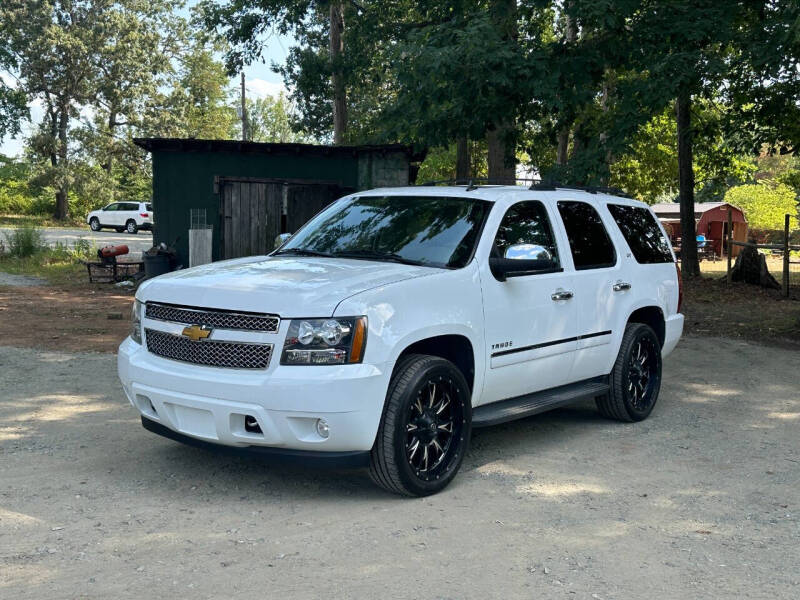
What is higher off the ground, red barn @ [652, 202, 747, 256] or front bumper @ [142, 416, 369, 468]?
red barn @ [652, 202, 747, 256]

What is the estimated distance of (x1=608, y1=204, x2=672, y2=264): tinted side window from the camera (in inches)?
306

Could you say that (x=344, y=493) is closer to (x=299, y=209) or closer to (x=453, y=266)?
(x=453, y=266)

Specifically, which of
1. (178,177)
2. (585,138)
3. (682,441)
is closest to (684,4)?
(585,138)

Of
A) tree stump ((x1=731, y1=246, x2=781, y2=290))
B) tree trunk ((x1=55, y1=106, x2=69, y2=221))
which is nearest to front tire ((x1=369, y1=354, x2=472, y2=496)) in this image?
tree stump ((x1=731, y1=246, x2=781, y2=290))

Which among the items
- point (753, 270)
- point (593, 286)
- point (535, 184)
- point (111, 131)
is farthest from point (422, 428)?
point (111, 131)

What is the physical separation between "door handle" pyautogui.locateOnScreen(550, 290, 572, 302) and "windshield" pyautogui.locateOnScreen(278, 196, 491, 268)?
79 cm

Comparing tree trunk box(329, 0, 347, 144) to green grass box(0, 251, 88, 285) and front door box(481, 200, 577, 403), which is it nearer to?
green grass box(0, 251, 88, 285)

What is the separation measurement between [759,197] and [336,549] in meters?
55.3

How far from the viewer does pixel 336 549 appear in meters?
4.66

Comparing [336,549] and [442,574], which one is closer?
[442,574]

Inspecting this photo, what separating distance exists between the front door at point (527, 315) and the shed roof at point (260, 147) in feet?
40.6

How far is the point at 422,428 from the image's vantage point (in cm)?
552

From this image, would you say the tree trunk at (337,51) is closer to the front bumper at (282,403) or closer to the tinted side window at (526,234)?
the tinted side window at (526,234)

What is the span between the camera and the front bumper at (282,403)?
5.06 m
